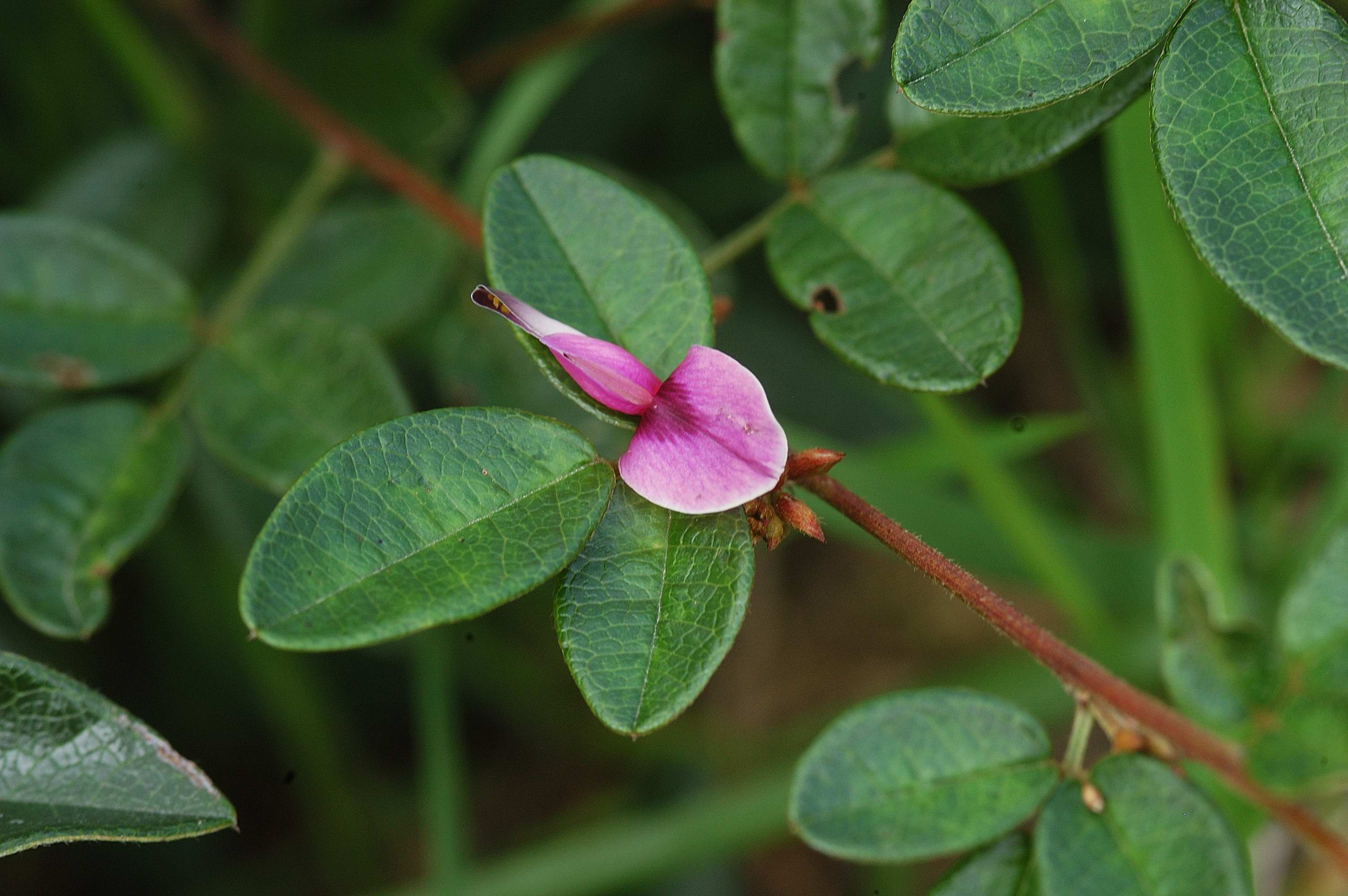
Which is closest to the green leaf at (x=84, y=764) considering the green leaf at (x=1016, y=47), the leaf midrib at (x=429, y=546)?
the leaf midrib at (x=429, y=546)

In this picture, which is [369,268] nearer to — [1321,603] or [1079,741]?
[1079,741]

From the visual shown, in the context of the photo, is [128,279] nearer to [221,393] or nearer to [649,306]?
[221,393]

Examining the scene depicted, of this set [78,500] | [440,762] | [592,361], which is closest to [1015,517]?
[440,762]

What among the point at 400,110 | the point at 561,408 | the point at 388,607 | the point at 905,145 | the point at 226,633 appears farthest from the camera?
the point at 226,633

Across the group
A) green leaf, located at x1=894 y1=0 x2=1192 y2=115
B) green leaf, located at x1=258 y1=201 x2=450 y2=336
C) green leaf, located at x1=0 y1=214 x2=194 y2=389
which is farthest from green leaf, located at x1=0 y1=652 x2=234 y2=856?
green leaf, located at x1=258 y1=201 x2=450 y2=336

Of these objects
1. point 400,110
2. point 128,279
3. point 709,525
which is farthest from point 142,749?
point 400,110

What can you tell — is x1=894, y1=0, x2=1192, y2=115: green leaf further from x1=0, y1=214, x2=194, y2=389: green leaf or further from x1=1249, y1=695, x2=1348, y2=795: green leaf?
x1=0, y1=214, x2=194, y2=389: green leaf
